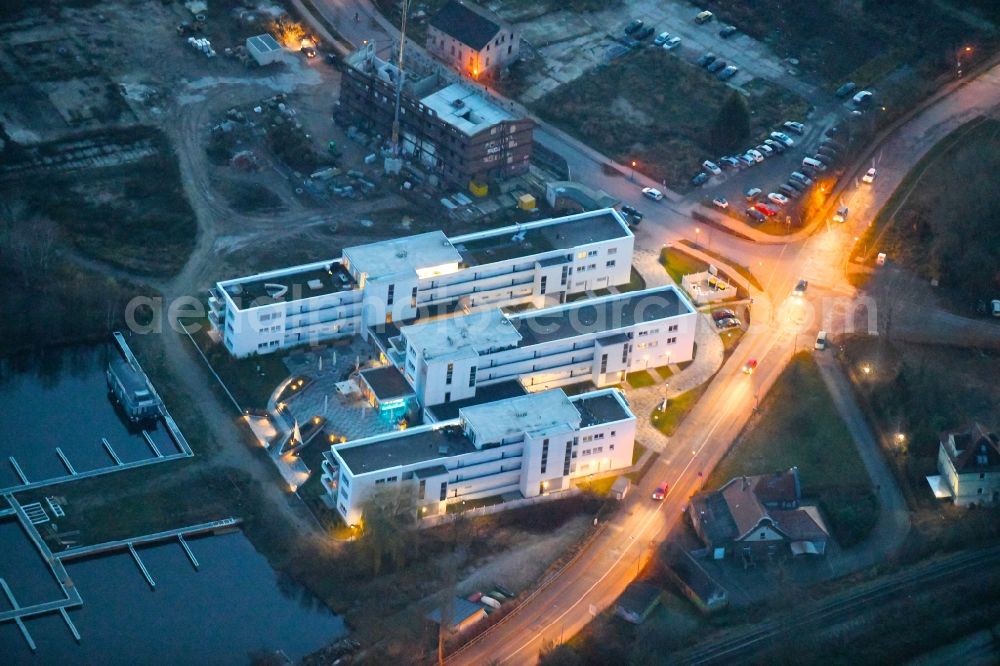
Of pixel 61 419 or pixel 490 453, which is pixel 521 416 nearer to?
pixel 490 453

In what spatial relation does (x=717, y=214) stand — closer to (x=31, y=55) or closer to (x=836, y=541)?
(x=836, y=541)

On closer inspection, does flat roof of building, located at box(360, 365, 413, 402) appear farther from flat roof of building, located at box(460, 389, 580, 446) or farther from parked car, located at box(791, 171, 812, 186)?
parked car, located at box(791, 171, 812, 186)

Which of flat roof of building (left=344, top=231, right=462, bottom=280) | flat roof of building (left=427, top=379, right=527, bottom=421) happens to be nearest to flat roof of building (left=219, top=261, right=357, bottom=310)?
flat roof of building (left=344, top=231, right=462, bottom=280)

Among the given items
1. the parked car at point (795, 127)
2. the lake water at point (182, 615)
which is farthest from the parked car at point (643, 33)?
the lake water at point (182, 615)

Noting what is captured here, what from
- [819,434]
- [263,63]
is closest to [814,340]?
[819,434]

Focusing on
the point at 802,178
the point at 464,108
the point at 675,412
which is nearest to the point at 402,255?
the point at 464,108
